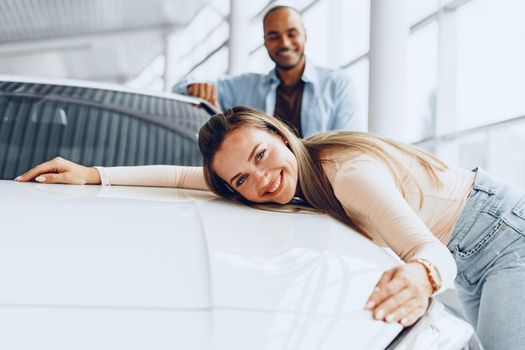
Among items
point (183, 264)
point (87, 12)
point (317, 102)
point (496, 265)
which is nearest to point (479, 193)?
point (496, 265)

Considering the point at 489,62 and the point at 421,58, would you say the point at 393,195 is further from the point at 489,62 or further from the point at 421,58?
the point at 421,58

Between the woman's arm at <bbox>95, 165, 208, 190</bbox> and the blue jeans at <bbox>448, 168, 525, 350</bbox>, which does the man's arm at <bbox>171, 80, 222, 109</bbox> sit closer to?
the woman's arm at <bbox>95, 165, 208, 190</bbox>

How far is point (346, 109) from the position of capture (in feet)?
10.7

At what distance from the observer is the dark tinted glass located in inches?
82.3

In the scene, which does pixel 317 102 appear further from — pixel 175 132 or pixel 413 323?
pixel 413 323

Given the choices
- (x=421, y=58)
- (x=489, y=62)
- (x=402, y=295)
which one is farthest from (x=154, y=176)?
(x=421, y=58)

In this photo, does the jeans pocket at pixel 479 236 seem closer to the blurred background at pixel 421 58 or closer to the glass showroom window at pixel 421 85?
the blurred background at pixel 421 58

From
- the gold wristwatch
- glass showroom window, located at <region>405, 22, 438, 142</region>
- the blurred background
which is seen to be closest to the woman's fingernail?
the gold wristwatch

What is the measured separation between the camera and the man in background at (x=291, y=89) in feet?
10.4

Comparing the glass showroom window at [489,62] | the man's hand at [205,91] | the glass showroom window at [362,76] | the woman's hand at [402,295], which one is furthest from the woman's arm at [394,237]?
the glass showroom window at [362,76]

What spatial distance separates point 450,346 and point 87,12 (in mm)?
13785

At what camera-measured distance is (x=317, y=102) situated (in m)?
3.20

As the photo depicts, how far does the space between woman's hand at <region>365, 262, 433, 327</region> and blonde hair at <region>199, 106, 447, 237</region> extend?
0.42 meters

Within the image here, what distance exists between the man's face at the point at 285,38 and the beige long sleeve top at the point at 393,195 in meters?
1.66
